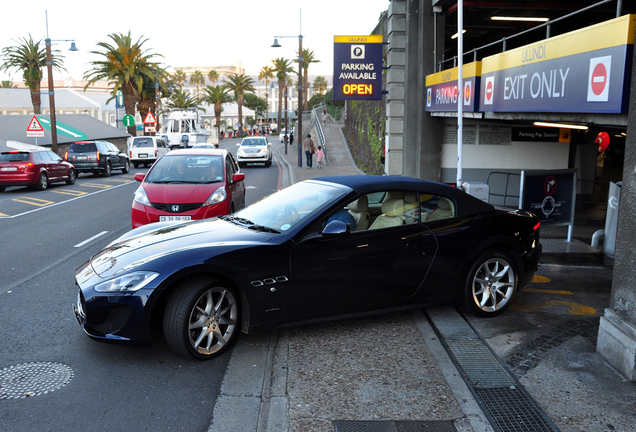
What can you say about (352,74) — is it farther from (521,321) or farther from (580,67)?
(521,321)

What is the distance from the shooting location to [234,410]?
3881mm

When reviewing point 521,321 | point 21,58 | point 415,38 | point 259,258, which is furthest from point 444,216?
point 21,58

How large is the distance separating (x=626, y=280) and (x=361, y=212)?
7.72 feet

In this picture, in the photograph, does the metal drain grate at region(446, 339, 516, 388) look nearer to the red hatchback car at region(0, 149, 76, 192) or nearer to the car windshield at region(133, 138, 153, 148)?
the red hatchback car at region(0, 149, 76, 192)

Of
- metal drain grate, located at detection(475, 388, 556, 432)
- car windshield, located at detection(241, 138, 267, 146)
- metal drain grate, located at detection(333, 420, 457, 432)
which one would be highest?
car windshield, located at detection(241, 138, 267, 146)

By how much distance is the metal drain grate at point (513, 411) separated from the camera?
144 inches

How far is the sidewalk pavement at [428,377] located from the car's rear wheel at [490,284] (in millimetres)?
144

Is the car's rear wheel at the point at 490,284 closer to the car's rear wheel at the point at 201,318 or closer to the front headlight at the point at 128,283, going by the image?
the car's rear wheel at the point at 201,318

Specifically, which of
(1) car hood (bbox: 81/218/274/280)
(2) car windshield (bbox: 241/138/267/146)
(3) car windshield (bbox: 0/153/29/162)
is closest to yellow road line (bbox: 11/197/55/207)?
(3) car windshield (bbox: 0/153/29/162)

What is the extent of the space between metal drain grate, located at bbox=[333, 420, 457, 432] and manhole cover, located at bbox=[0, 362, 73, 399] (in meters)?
2.24

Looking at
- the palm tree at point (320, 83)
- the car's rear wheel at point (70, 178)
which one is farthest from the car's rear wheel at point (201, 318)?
the palm tree at point (320, 83)

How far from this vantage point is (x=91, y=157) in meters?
25.9

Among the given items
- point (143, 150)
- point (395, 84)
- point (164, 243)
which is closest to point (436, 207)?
point (164, 243)

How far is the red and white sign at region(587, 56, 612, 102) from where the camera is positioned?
615cm
